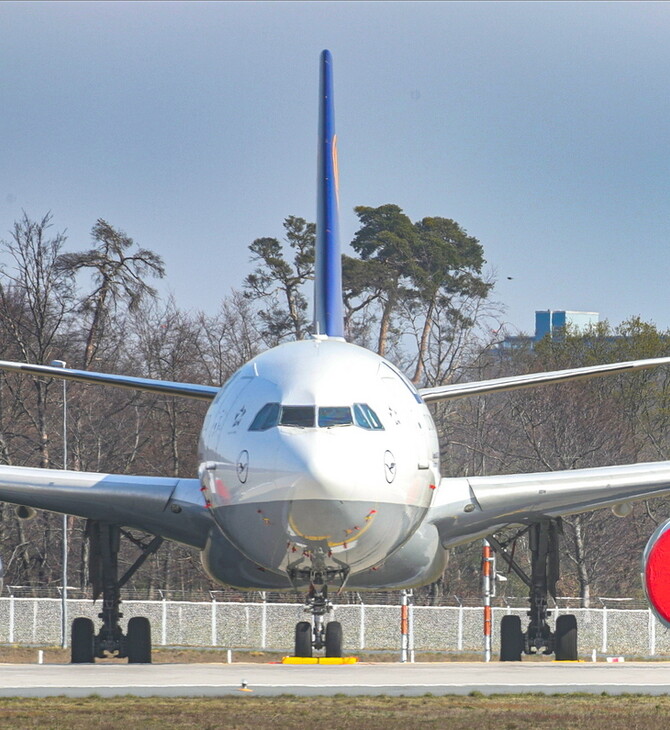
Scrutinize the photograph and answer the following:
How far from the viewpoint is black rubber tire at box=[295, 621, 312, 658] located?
20109mm

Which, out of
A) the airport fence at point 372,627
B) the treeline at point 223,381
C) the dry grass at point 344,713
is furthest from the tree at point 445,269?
the dry grass at point 344,713

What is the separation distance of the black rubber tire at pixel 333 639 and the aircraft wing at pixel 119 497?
2155 millimetres

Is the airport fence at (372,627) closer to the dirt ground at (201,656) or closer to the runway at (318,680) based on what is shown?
the dirt ground at (201,656)

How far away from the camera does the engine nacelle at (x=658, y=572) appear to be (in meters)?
17.6

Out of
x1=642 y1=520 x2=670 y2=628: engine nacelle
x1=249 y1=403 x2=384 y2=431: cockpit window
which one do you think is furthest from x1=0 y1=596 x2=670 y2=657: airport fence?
x1=249 y1=403 x2=384 y2=431: cockpit window

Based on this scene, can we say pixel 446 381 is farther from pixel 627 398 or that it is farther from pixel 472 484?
pixel 472 484

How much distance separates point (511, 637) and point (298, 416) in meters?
8.21

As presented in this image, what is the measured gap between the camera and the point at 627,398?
5997cm

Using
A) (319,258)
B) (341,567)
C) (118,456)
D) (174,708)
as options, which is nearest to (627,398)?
(118,456)

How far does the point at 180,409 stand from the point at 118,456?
2763 millimetres

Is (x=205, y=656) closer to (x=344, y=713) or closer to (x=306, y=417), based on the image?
(x=306, y=417)

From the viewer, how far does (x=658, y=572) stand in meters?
17.9

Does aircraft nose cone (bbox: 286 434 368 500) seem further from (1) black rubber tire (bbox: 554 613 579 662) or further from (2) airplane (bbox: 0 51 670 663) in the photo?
(1) black rubber tire (bbox: 554 613 579 662)

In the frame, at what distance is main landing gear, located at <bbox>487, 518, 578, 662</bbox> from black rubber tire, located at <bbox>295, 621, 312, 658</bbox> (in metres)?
3.82
